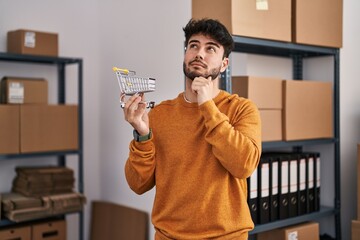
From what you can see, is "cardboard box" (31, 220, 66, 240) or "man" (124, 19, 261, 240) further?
"cardboard box" (31, 220, 66, 240)

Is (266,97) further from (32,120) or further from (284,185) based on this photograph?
(32,120)

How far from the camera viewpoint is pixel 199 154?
170 centimetres

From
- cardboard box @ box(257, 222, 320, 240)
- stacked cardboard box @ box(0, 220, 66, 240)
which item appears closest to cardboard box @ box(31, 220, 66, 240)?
stacked cardboard box @ box(0, 220, 66, 240)

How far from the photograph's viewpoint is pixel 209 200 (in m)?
1.67

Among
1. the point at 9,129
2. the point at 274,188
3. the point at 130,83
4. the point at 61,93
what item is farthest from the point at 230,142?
the point at 61,93

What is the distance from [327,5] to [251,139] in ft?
4.64

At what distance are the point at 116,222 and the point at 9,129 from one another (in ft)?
3.41

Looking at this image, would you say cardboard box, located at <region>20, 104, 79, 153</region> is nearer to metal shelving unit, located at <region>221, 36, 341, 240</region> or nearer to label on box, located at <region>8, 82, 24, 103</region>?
label on box, located at <region>8, 82, 24, 103</region>

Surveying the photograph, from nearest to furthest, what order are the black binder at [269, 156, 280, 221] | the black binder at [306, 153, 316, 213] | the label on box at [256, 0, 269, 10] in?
the label on box at [256, 0, 269, 10] → the black binder at [269, 156, 280, 221] → the black binder at [306, 153, 316, 213]

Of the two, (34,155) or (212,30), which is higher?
(212,30)

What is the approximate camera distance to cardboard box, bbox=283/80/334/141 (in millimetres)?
2582

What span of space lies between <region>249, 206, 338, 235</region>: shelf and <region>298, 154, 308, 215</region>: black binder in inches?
1.6

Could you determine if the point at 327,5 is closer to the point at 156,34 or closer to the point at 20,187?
the point at 156,34

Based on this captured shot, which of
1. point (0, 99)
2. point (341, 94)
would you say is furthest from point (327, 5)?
point (0, 99)
